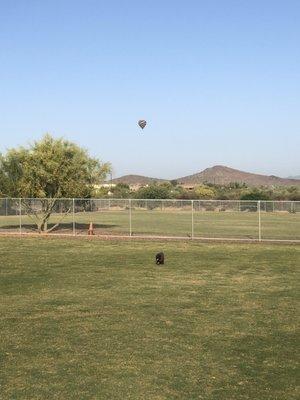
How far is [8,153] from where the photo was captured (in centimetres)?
3459

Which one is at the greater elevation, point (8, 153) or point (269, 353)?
point (8, 153)

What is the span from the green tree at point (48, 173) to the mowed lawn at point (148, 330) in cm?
1475

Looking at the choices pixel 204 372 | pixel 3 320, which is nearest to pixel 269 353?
pixel 204 372

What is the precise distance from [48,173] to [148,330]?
24913mm

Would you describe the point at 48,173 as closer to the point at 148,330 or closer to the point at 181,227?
the point at 181,227

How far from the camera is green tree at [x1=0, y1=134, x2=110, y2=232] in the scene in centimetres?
3322

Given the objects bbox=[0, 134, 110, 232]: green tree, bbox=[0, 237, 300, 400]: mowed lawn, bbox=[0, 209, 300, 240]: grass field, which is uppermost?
bbox=[0, 134, 110, 232]: green tree

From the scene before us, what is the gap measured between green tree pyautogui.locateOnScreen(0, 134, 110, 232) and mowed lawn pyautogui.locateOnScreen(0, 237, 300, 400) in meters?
14.8

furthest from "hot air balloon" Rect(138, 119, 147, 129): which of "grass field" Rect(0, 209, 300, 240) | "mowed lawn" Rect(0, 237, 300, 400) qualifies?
"mowed lawn" Rect(0, 237, 300, 400)

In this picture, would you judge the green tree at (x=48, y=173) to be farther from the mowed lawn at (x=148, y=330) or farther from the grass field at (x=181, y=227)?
the mowed lawn at (x=148, y=330)

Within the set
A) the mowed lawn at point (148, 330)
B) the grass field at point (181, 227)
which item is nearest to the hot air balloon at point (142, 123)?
the grass field at point (181, 227)

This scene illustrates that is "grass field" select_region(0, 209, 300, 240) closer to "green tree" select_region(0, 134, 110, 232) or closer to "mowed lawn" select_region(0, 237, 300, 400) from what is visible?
"green tree" select_region(0, 134, 110, 232)

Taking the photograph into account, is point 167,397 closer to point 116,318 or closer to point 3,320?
point 116,318

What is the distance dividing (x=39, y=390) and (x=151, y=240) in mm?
21458
